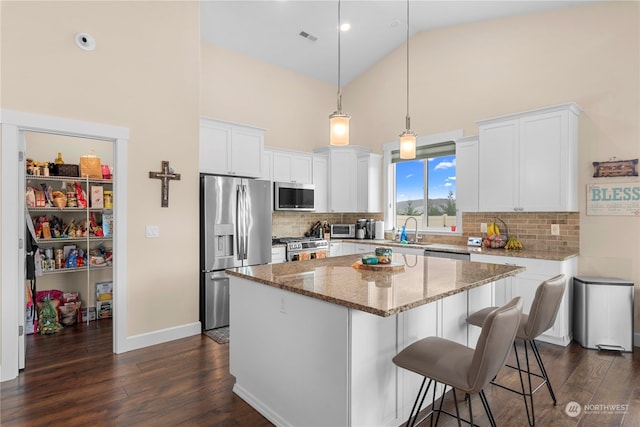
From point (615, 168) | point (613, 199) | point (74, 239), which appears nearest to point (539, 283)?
point (613, 199)

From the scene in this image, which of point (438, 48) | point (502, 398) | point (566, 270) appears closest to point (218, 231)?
point (502, 398)

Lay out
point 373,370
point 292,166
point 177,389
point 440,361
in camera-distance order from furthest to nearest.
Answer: point 292,166
point 177,389
point 373,370
point 440,361

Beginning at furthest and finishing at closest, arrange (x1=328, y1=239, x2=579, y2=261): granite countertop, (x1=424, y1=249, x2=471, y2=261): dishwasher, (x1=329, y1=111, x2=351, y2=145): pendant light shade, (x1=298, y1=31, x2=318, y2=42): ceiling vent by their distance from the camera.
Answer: (x1=298, y1=31, x2=318, y2=42): ceiling vent → (x1=424, y1=249, x2=471, y2=261): dishwasher → (x1=328, y1=239, x2=579, y2=261): granite countertop → (x1=329, y1=111, x2=351, y2=145): pendant light shade

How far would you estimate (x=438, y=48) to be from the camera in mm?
5078

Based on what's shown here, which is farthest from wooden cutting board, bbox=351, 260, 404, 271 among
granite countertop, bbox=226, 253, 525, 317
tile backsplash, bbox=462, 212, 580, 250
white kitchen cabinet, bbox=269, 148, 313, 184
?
white kitchen cabinet, bbox=269, 148, 313, 184

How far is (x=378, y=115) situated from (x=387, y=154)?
709 mm

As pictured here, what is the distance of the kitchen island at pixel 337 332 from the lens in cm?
179

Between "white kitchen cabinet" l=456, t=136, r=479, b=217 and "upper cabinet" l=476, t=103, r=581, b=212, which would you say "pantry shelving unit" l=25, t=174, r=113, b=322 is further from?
"upper cabinet" l=476, t=103, r=581, b=212

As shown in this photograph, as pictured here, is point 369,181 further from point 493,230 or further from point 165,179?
point 165,179

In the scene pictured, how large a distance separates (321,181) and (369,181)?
79 cm

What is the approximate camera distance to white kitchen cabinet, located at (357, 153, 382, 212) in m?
5.71

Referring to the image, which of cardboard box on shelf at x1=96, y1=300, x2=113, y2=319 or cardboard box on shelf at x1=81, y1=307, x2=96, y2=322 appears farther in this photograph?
cardboard box on shelf at x1=96, y1=300, x2=113, y2=319

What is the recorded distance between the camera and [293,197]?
529 centimetres

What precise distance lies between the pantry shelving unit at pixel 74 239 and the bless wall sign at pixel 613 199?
5.67m
